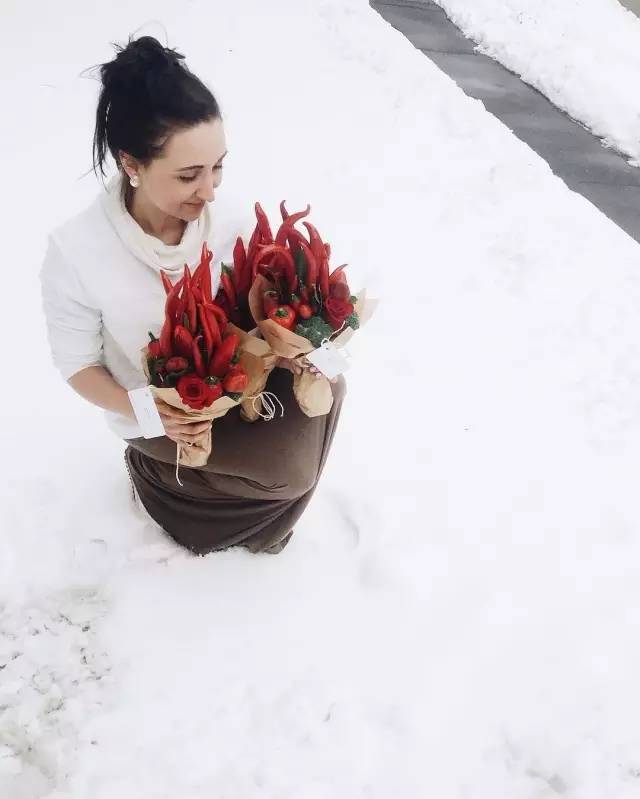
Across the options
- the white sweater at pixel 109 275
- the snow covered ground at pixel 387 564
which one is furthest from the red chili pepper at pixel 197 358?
the snow covered ground at pixel 387 564

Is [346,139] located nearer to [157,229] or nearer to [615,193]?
[615,193]

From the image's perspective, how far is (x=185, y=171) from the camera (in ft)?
3.58

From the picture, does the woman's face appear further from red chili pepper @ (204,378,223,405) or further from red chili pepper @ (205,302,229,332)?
red chili pepper @ (204,378,223,405)

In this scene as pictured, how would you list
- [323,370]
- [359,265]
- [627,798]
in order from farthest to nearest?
[359,265]
[627,798]
[323,370]

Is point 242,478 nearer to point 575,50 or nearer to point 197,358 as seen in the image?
point 197,358

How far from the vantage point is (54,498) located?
5.90 feet

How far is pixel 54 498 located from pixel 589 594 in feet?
4.97

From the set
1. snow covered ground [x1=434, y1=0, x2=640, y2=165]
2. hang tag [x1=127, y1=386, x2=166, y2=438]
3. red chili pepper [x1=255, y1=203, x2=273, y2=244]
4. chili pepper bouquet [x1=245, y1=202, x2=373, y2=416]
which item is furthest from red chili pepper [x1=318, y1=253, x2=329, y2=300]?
snow covered ground [x1=434, y1=0, x2=640, y2=165]

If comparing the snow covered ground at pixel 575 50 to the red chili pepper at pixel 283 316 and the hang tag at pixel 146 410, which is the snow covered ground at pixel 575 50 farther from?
the hang tag at pixel 146 410

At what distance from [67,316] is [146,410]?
0.93 ft

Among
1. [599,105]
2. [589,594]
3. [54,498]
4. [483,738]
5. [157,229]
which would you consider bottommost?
[54,498]

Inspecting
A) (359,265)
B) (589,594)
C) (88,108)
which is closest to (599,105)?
(359,265)

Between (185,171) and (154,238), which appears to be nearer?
(185,171)

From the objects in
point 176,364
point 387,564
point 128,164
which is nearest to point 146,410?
point 176,364
